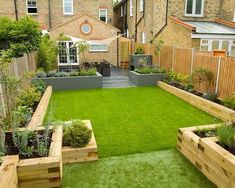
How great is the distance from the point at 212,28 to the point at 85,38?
8.66 m

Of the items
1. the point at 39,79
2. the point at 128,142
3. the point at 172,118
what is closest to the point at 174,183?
the point at 128,142

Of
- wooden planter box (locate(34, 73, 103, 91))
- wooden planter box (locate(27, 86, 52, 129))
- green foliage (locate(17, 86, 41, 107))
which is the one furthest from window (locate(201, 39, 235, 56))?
green foliage (locate(17, 86, 41, 107))

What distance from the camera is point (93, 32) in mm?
16750

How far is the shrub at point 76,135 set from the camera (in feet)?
14.6

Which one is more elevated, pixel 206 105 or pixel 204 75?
pixel 204 75

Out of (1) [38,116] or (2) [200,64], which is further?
(2) [200,64]

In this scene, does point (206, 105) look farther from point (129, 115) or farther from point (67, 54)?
point (67, 54)

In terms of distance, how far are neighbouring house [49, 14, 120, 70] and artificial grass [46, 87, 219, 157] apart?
250 inches

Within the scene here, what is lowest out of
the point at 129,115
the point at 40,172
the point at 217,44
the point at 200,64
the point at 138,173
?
the point at 138,173

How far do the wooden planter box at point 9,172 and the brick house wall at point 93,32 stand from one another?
537 inches

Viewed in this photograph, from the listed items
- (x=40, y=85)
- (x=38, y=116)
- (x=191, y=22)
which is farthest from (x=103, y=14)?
(x=38, y=116)

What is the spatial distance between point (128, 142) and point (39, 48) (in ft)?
29.5

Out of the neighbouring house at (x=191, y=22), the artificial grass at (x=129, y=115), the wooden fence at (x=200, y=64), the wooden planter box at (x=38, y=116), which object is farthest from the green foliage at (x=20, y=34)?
the neighbouring house at (x=191, y=22)

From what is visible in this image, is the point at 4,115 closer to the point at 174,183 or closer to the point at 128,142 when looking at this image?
the point at 128,142
